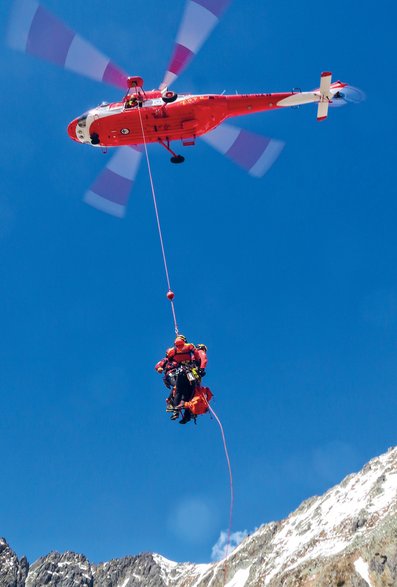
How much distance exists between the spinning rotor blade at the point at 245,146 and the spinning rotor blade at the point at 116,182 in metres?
3.13

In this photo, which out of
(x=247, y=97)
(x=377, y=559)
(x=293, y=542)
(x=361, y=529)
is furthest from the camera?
(x=293, y=542)

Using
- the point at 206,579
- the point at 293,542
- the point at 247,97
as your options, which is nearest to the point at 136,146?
the point at 247,97

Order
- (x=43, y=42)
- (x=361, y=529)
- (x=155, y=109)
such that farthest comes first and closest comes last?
(x=361, y=529) → (x=155, y=109) → (x=43, y=42)

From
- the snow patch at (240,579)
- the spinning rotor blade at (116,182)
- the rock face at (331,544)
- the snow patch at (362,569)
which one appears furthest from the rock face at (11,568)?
the spinning rotor blade at (116,182)

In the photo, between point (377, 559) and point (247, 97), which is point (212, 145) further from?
point (377, 559)

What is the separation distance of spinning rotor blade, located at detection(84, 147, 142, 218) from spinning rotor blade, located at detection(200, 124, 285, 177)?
3130 mm

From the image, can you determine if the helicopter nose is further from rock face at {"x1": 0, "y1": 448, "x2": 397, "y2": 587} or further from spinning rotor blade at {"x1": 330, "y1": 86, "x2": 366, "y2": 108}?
rock face at {"x1": 0, "y1": 448, "x2": 397, "y2": 587}

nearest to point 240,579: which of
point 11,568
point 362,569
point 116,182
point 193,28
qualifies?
point 362,569

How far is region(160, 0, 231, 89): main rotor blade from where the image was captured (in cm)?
1898

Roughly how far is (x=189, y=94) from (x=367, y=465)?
141m

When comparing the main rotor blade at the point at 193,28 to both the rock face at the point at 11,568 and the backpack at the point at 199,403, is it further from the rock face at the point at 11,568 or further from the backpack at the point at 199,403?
the rock face at the point at 11,568

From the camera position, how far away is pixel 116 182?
24734mm

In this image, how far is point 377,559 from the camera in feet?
263

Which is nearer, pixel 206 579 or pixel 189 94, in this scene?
pixel 189 94
